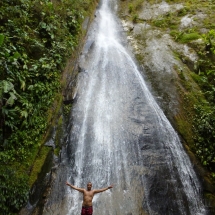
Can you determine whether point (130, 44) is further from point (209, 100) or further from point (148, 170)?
point (148, 170)

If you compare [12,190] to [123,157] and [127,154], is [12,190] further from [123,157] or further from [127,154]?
[127,154]

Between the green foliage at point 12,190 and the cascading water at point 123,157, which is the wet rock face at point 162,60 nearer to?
the cascading water at point 123,157

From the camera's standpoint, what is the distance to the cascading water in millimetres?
7348

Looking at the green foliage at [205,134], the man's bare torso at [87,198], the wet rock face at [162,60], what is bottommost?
the man's bare torso at [87,198]

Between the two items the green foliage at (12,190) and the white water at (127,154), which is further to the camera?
the white water at (127,154)

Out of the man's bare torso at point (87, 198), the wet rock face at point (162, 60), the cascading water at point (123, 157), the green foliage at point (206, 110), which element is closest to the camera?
the man's bare torso at point (87, 198)

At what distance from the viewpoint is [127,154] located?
28.1 feet

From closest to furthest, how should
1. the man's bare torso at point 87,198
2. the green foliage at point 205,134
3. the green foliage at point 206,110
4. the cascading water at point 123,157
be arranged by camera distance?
the man's bare torso at point 87,198
the cascading water at point 123,157
the green foliage at point 205,134
the green foliage at point 206,110

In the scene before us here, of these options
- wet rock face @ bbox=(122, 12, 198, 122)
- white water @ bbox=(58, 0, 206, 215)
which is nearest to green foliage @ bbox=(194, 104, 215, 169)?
white water @ bbox=(58, 0, 206, 215)

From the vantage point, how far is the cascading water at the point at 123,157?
7.35 meters

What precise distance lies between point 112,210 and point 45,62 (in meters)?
6.06

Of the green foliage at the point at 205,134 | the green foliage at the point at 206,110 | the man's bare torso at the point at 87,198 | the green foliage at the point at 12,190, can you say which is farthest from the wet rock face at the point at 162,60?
the green foliage at the point at 12,190

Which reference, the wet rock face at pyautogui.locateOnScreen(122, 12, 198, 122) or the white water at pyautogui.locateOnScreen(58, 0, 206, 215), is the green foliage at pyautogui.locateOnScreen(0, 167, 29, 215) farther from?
the wet rock face at pyautogui.locateOnScreen(122, 12, 198, 122)

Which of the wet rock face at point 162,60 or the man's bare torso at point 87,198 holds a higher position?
the wet rock face at point 162,60
